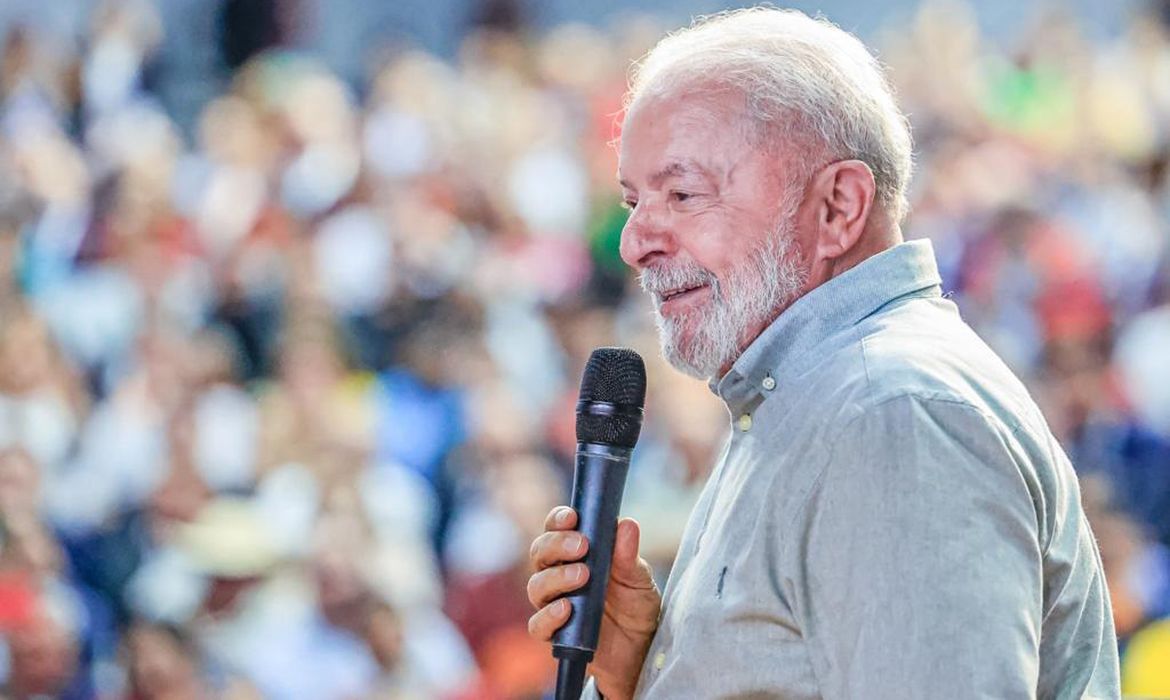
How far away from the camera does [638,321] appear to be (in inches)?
212

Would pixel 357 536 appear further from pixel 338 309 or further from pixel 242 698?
pixel 338 309

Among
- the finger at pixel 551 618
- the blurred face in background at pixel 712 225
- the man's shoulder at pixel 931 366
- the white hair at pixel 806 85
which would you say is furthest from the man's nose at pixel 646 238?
the finger at pixel 551 618

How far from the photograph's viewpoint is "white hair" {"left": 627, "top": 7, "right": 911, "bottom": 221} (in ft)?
4.82

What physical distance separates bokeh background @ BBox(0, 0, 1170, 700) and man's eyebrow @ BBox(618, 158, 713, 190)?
10.1 ft

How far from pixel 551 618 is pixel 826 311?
36 centimetres

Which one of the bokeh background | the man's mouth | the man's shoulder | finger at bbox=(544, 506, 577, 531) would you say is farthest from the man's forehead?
the bokeh background

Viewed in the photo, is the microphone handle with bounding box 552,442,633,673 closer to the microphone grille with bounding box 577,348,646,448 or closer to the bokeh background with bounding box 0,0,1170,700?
the microphone grille with bounding box 577,348,646,448

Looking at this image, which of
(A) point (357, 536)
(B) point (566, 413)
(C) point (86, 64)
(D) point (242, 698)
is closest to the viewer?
(D) point (242, 698)

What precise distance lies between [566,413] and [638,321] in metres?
0.46

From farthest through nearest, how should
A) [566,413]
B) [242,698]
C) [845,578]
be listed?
1. [566,413]
2. [242,698]
3. [845,578]

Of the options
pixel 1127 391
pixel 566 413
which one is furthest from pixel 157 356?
pixel 1127 391

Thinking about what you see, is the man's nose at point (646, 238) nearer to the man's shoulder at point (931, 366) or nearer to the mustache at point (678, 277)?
the mustache at point (678, 277)

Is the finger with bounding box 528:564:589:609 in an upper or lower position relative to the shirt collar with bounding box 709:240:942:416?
lower

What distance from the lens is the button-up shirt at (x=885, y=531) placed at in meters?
1.14
